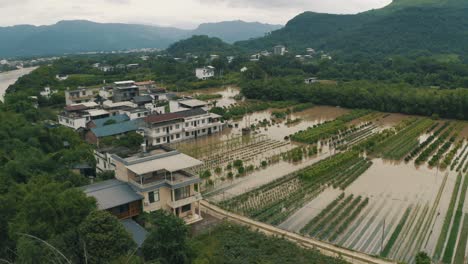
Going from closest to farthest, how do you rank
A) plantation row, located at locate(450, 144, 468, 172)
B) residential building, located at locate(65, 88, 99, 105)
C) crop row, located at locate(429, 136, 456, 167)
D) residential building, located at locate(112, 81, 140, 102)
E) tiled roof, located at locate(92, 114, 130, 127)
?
plantation row, located at locate(450, 144, 468, 172) < crop row, located at locate(429, 136, 456, 167) < tiled roof, located at locate(92, 114, 130, 127) < residential building, located at locate(65, 88, 99, 105) < residential building, located at locate(112, 81, 140, 102)

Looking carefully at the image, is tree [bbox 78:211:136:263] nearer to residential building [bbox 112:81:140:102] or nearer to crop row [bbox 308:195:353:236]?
crop row [bbox 308:195:353:236]

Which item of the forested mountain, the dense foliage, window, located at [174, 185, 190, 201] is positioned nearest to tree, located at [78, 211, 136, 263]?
the dense foliage

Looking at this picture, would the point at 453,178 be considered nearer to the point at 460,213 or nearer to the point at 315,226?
the point at 460,213

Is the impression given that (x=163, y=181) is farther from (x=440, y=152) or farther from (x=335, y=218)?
(x=440, y=152)

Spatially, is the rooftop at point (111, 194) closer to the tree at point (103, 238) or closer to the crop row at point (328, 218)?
the tree at point (103, 238)

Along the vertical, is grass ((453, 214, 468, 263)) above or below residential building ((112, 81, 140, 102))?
below

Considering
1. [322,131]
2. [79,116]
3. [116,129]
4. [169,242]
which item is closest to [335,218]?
[169,242]

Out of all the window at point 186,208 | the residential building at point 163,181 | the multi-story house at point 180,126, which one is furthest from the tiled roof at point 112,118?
the window at point 186,208
